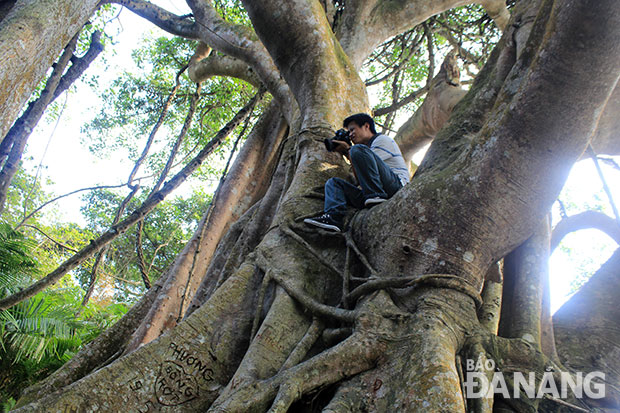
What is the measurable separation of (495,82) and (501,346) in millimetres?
2004

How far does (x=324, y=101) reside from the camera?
3.74 m

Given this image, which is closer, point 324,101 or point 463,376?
point 463,376

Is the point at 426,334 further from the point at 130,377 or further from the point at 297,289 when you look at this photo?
the point at 130,377

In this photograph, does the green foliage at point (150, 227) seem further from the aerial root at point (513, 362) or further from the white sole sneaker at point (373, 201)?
the aerial root at point (513, 362)

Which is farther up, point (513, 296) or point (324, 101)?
point (324, 101)

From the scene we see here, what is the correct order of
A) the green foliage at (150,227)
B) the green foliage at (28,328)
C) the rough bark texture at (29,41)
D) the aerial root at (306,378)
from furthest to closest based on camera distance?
the green foliage at (150,227) → the green foliage at (28,328) → the rough bark texture at (29,41) → the aerial root at (306,378)

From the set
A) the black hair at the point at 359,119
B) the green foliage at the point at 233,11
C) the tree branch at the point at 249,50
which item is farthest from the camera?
the green foliage at the point at 233,11

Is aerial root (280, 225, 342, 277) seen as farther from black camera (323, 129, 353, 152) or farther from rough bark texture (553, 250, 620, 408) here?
rough bark texture (553, 250, 620, 408)

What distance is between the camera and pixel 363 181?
2848 mm

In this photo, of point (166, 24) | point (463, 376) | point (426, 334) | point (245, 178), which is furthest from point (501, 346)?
point (166, 24)

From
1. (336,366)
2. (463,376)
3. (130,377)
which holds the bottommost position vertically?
(130,377)

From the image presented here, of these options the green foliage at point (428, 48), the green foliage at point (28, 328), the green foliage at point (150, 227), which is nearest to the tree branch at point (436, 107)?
the green foliage at point (428, 48)

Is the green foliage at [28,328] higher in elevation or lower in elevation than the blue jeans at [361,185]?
lower

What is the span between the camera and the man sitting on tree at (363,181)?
274 cm
